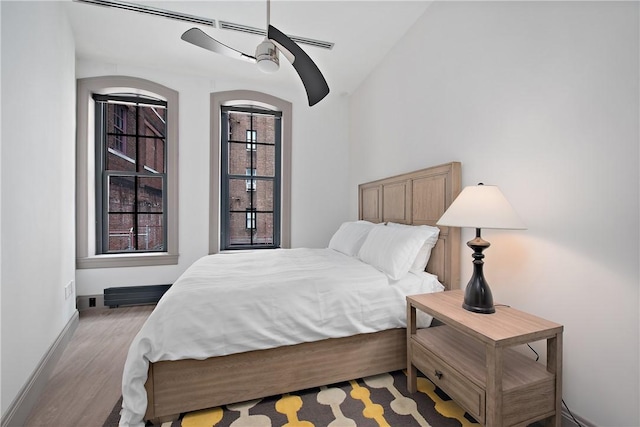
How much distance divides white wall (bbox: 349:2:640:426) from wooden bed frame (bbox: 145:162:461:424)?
0.53 feet

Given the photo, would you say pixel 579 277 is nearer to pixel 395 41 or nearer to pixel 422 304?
pixel 422 304

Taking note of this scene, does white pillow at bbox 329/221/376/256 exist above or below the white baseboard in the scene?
above

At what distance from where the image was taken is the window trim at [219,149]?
344cm

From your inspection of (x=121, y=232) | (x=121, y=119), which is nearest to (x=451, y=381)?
(x=121, y=232)

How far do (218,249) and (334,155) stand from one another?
2032 millimetres

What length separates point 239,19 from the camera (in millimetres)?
2396

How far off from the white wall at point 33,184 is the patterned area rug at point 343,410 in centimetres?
73

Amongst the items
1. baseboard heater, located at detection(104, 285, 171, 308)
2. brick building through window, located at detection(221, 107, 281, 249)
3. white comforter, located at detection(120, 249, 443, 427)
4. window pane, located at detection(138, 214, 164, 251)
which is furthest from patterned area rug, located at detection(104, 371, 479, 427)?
brick building through window, located at detection(221, 107, 281, 249)

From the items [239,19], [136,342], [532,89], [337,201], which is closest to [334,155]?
[337,201]

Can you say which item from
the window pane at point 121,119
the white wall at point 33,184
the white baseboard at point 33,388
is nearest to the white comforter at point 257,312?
the white baseboard at point 33,388

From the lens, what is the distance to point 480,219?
135cm

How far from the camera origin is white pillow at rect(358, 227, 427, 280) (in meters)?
1.88

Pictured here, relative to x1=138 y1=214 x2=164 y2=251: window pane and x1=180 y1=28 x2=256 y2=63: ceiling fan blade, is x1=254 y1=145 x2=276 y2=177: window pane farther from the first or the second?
x1=180 y1=28 x2=256 y2=63: ceiling fan blade

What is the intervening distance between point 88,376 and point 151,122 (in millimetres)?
2798
